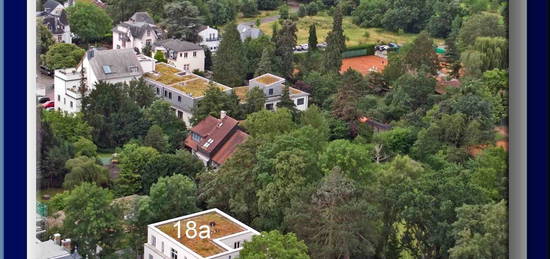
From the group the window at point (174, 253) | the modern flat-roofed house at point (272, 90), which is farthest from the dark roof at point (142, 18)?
the window at point (174, 253)

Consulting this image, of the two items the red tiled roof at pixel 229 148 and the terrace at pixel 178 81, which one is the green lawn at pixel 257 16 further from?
the red tiled roof at pixel 229 148

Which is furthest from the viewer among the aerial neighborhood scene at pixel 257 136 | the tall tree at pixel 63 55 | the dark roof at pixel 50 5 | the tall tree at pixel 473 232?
the aerial neighborhood scene at pixel 257 136

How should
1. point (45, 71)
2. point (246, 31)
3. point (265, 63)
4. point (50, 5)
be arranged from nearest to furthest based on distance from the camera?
point (45, 71) < point (50, 5) < point (265, 63) < point (246, 31)

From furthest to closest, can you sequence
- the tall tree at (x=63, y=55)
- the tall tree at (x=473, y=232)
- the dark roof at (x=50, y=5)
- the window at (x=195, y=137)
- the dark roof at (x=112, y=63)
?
the window at (x=195, y=137) < the dark roof at (x=112, y=63) < the tall tree at (x=473, y=232) < the tall tree at (x=63, y=55) < the dark roof at (x=50, y=5)

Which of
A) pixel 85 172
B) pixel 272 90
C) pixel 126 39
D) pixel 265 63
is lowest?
pixel 85 172

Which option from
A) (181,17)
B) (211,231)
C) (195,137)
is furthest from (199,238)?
(181,17)

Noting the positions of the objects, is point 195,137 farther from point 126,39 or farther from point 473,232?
point 473,232
